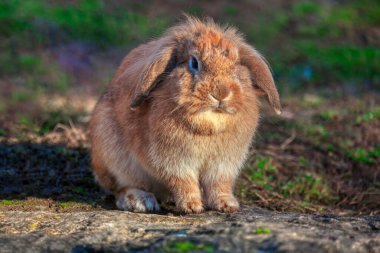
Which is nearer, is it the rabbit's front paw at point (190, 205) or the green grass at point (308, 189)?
the rabbit's front paw at point (190, 205)

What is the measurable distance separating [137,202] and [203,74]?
46.4 inches

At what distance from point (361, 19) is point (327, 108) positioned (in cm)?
531

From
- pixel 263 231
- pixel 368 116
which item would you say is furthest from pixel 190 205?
pixel 368 116

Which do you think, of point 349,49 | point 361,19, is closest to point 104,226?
point 349,49

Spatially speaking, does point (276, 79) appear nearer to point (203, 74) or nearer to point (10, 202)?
point (203, 74)

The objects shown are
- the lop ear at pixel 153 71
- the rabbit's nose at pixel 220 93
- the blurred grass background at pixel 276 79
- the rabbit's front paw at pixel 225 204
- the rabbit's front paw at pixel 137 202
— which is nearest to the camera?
the rabbit's nose at pixel 220 93

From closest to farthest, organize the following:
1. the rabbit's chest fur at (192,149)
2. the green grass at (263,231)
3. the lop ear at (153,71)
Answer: the green grass at (263,231) → the rabbit's chest fur at (192,149) → the lop ear at (153,71)

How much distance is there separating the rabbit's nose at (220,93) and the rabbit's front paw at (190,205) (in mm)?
840

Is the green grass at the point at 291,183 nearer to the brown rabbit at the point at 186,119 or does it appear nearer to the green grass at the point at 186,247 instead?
the brown rabbit at the point at 186,119

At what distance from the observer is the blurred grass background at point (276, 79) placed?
6551mm

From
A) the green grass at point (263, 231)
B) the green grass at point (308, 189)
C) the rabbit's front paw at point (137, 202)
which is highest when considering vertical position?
the green grass at point (263, 231)

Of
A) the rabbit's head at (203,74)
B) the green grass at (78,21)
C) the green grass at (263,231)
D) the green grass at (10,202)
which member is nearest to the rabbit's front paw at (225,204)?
the rabbit's head at (203,74)

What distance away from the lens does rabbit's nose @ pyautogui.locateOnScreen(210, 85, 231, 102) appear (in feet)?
13.8

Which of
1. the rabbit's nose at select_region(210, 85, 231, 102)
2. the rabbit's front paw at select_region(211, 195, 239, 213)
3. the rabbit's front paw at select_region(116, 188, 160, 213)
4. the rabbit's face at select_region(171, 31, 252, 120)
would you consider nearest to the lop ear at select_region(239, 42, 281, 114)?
the rabbit's face at select_region(171, 31, 252, 120)
